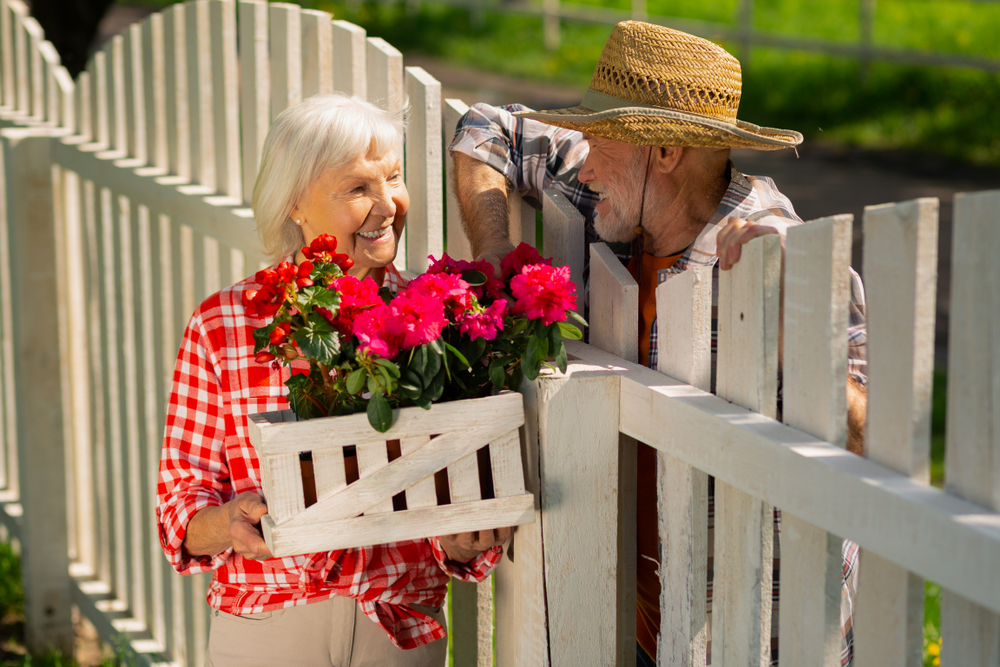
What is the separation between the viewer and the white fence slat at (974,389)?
111cm

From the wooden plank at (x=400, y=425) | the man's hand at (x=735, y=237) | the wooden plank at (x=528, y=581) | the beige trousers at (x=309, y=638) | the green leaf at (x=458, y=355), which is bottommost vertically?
the beige trousers at (x=309, y=638)

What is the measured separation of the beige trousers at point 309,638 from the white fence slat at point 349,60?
112 centimetres

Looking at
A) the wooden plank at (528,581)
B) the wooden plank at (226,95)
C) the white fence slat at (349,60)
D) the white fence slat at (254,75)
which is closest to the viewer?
the wooden plank at (528,581)

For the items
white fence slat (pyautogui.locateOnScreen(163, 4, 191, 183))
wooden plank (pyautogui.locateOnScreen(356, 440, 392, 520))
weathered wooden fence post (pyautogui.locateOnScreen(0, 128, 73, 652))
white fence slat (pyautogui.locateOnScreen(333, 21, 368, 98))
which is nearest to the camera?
wooden plank (pyautogui.locateOnScreen(356, 440, 392, 520))

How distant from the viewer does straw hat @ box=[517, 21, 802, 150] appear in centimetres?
184

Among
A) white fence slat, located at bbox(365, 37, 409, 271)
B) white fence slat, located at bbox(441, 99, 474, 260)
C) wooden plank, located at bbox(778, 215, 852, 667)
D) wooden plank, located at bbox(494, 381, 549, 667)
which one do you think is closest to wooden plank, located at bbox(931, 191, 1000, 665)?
wooden plank, located at bbox(778, 215, 852, 667)

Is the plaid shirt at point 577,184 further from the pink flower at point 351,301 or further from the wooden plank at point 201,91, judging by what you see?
the wooden plank at point 201,91

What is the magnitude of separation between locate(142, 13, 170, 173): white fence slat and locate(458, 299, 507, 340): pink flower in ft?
6.90

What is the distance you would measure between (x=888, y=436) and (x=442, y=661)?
1.20 metres

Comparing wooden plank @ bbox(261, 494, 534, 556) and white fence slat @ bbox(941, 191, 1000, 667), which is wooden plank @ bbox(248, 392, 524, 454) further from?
white fence slat @ bbox(941, 191, 1000, 667)

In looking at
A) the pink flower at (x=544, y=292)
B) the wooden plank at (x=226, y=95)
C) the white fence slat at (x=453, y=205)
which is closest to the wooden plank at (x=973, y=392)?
the pink flower at (x=544, y=292)

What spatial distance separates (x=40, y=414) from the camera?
13.1ft

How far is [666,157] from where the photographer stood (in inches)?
77.3

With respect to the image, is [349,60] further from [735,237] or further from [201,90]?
[735,237]
